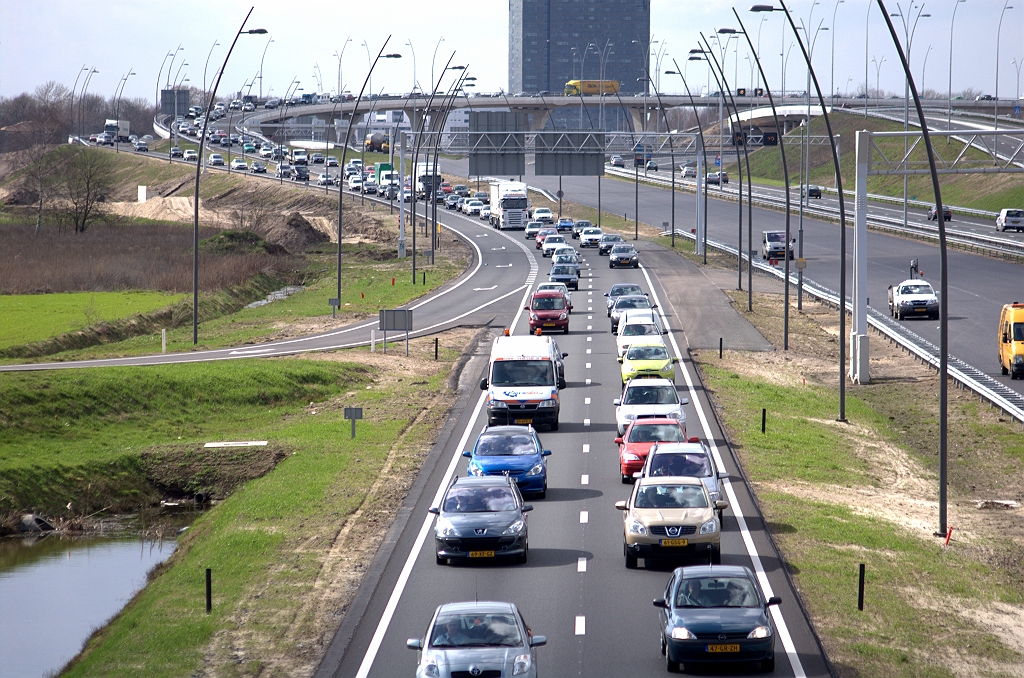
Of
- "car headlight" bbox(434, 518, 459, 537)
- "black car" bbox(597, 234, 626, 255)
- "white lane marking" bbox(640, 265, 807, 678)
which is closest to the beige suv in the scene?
→ "white lane marking" bbox(640, 265, 807, 678)

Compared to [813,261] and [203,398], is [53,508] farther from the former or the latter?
[813,261]

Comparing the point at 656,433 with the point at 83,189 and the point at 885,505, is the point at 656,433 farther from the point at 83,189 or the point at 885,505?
the point at 83,189

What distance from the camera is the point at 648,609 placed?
19.6 m

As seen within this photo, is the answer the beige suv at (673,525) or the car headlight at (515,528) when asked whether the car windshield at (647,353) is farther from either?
the car headlight at (515,528)

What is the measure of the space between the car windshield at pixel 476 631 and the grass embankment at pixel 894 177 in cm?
8625

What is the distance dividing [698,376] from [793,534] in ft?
67.3

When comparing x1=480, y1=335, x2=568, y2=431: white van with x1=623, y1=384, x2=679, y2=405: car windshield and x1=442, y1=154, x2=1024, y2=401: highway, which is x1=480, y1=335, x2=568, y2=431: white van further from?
x1=442, y1=154, x2=1024, y2=401: highway

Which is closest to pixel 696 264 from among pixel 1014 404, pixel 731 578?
pixel 1014 404

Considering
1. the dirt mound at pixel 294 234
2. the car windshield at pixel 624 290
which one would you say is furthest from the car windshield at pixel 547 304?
the dirt mound at pixel 294 234

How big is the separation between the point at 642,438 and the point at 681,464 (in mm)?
4130

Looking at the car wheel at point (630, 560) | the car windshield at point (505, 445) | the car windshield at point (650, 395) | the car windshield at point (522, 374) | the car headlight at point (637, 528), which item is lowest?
the car wheel at point (630, 560)

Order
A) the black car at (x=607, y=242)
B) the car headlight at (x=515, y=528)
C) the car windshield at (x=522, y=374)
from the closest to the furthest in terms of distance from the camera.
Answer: the car headlight at (x=515, y=528)
the car windshield at (x=522, y=374)
the black car at (x=607, y=242)

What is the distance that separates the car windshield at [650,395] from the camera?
110 feet

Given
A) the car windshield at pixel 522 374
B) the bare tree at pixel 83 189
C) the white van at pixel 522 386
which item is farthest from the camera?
the bare tree at pixel 83 189
